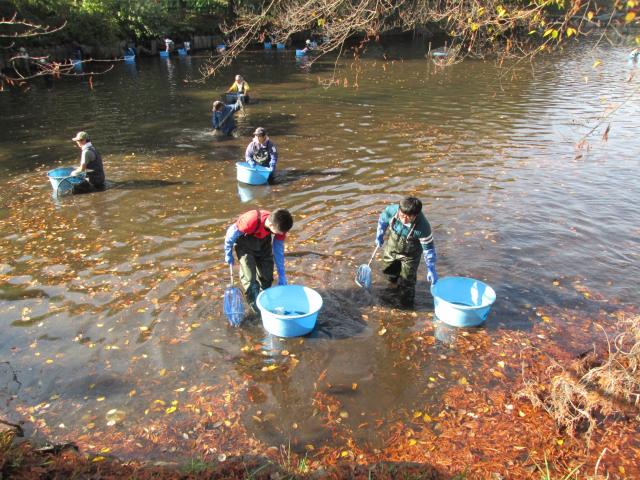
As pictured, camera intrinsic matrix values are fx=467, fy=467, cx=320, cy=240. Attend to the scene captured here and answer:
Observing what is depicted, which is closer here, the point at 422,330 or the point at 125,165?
the point at 422,330

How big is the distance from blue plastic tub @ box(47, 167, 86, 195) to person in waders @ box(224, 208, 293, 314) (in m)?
6.75

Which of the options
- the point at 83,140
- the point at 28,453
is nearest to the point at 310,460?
the point at 28,453

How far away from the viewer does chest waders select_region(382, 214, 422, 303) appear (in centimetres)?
771

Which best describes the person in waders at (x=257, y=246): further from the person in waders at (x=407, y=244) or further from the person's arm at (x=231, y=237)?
the person in waders at (x=407, y=244)

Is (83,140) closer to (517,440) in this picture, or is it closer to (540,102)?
(517,440)

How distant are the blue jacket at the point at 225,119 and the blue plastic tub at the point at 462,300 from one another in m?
12.0

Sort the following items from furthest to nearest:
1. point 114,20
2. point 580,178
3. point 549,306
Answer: point 114,20 → point 580,178 → point 549,306

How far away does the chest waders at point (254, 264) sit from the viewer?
7.42 meters

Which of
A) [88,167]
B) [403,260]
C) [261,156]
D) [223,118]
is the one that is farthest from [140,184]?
[403,260]

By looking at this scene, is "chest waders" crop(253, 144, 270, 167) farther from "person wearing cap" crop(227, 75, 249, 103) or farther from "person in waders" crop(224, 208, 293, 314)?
"person wearing cap" crop(227, 75, 249, 103)

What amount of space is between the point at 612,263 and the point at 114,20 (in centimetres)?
3901

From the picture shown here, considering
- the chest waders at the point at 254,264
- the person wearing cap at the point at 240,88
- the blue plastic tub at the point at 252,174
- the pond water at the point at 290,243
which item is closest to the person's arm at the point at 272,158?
the blue plastic tub at the point at 252,174

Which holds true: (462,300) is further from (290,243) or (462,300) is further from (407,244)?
(290,243)

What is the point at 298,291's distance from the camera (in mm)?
7551
